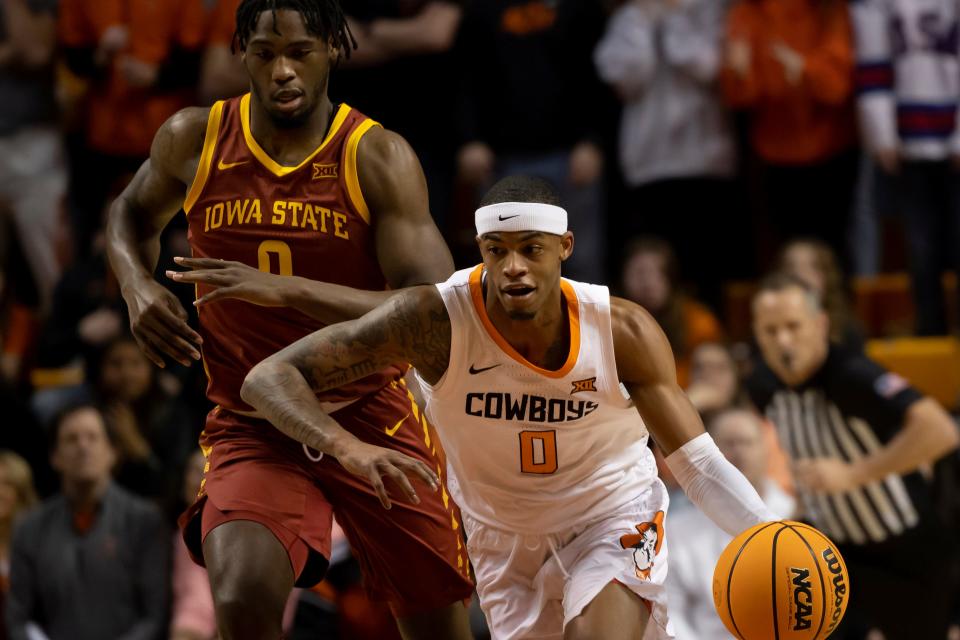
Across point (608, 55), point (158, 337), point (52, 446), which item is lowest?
point (52, 446)

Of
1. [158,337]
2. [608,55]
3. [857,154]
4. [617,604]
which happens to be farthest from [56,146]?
[617,604]

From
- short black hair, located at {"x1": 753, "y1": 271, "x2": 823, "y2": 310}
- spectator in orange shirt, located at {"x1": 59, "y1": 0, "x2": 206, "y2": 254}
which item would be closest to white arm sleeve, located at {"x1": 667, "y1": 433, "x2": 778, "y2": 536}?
short black hair, located at {"x1": 753, "y1": 271, "x2": 823, "y2": 310}

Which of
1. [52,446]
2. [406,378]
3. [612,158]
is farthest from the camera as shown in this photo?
[612,158]

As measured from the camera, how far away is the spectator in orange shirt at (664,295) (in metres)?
9.19

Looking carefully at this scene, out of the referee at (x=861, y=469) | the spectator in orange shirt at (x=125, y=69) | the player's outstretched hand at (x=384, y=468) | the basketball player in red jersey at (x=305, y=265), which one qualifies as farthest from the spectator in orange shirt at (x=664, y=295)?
the player's outstretched hand at (x=384, y=468)

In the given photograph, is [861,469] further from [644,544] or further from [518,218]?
[518,218]

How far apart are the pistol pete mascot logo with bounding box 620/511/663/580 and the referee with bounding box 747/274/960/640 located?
2.42 meters

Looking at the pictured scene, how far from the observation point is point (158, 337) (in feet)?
16.2

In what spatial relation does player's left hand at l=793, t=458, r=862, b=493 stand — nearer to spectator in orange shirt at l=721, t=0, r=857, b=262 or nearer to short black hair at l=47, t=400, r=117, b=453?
spectator in orange shirt at l=721, t=0, r=857, b=262

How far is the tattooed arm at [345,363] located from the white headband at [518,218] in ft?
0.92

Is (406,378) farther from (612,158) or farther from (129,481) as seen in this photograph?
(612,158)

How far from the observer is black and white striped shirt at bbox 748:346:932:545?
7.60 meters

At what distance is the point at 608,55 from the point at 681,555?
3405mm

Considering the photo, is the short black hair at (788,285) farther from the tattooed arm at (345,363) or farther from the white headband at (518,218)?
the tattooed arm at (345,363)
